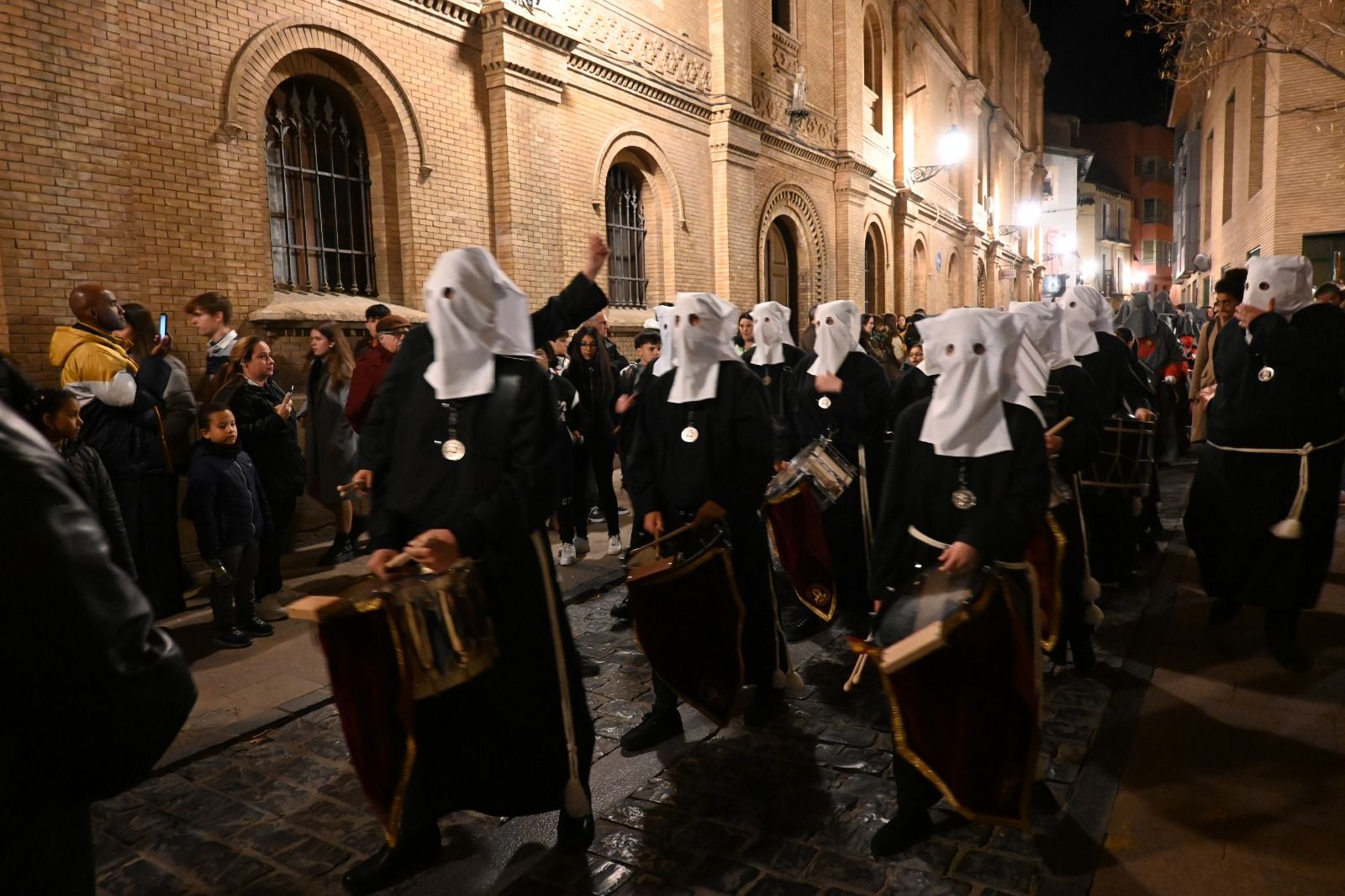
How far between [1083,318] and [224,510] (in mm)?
5923

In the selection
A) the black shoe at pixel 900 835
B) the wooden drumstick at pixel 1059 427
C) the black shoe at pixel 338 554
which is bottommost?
the black shoe at pixel 900 835

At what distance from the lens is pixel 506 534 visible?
3.18 metres

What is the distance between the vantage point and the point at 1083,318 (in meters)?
6.38

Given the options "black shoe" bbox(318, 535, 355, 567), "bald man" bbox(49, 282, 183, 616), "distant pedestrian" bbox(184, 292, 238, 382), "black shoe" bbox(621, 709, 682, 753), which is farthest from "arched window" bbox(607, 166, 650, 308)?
"black shoe" bbox(621, 709, 682, 753)

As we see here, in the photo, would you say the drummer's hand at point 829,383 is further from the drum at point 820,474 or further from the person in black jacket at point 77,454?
the person in black jacket at point 77,454

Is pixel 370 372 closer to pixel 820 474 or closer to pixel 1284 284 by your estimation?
pixel 820 474

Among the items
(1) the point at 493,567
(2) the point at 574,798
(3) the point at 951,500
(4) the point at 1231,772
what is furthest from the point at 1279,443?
(1) the point at 493,567

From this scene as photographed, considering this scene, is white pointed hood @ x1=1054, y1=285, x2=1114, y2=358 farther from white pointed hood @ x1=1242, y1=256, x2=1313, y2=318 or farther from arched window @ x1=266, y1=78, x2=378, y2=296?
arched window @ x1=266, y1=78, x2=378, y2=296

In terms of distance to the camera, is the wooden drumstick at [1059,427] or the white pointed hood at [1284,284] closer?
the wooden drumstick at [1059,427]

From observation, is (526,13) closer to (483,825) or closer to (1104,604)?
(1104,604)

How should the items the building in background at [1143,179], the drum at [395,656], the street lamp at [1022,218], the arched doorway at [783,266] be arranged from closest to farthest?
the drum at [395,656] < the arched doorway at [783,266] < the street lamp at [1022,218] < the building in background at [1143,179]

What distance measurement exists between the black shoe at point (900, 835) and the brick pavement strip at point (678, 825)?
4cm

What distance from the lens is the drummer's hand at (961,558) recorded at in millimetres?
3168

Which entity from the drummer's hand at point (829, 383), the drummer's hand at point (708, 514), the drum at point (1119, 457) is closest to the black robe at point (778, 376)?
the drummer's hand at point (829, 383)
